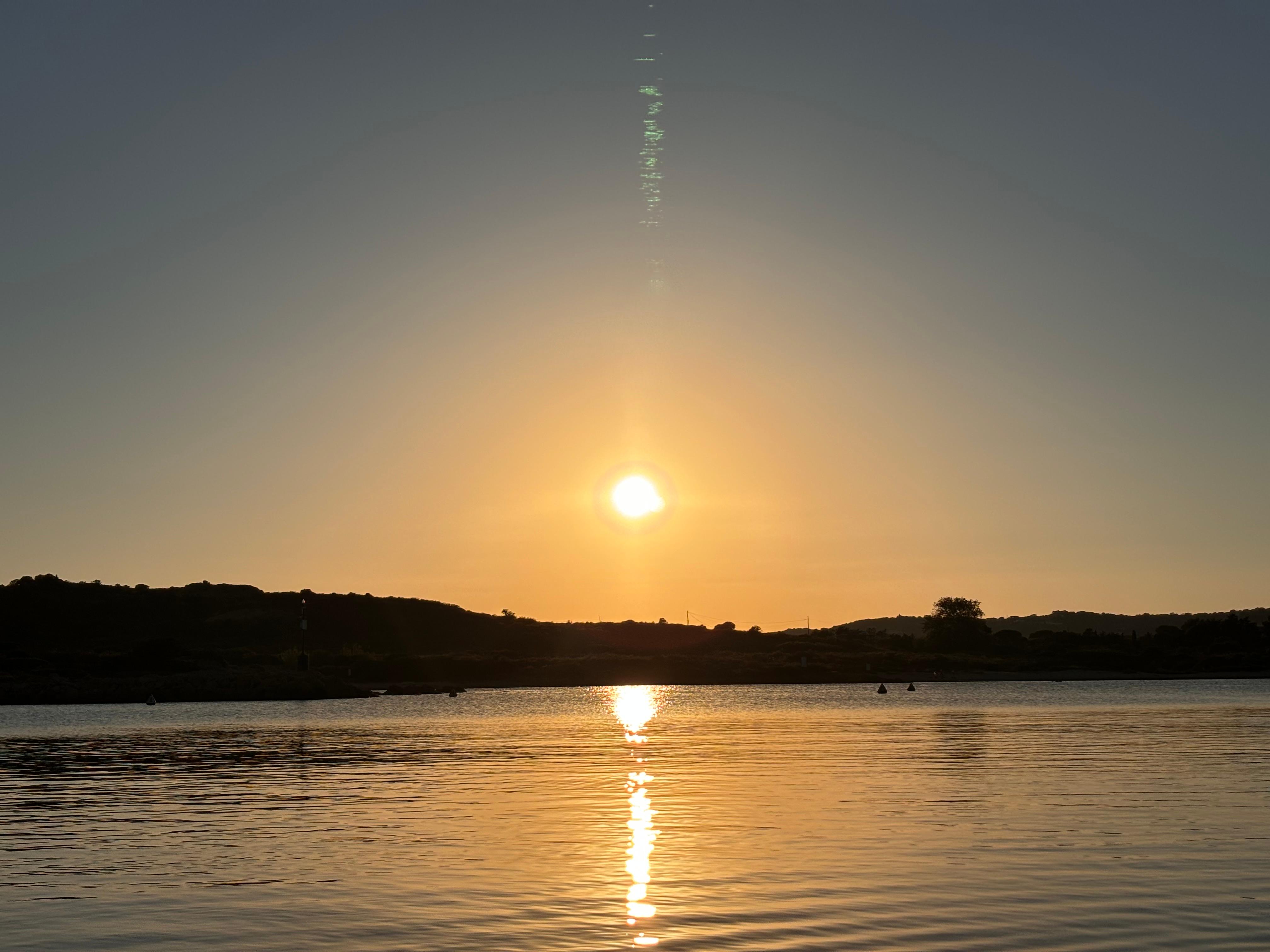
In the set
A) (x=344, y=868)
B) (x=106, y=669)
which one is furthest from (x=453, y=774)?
(x=106, y=669)

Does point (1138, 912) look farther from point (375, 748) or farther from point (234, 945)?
point (375, 748)

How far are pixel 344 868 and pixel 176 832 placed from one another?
850cm

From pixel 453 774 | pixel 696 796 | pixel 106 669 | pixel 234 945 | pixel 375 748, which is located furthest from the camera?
pixel 106 669

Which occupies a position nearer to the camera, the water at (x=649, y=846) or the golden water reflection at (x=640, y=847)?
the water at (x=649, y=846)

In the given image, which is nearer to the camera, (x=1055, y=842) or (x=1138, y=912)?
(x=1138, y=912)

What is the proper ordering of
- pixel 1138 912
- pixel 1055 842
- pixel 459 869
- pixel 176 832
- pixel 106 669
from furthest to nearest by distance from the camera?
pixel 106 669
pixel 176 832
pixel 1055 842
pixel 459 869
pixel 1138 912

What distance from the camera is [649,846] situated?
27.4 m

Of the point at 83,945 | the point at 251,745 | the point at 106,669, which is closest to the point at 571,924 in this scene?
the point at 83,945

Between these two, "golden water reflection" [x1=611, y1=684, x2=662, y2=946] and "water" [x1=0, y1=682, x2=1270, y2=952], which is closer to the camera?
"water" [x1=0, y1=682, x2=1270, y2=952]

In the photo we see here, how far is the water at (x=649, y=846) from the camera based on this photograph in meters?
18.8

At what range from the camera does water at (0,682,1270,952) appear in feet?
61.8

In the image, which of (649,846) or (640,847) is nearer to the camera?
(640,847)

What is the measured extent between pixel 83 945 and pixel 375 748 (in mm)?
47405

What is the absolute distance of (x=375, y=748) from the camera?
64.9 metres
